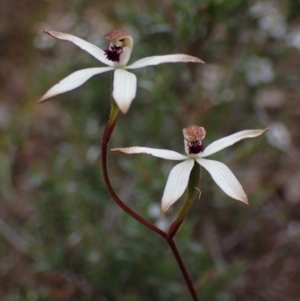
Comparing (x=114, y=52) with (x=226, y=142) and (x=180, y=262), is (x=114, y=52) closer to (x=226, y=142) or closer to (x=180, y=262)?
(x=226, y=142)

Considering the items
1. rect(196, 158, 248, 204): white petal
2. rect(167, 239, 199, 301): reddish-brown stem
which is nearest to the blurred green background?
rect(167, 239, 199, 301): reddish-brown stem

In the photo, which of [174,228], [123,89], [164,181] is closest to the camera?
[123,89]

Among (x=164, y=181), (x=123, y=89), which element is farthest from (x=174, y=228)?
(x=164, y=181)

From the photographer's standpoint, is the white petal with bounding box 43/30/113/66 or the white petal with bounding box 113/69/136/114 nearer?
the white petal with bounding box 113/69/136/114

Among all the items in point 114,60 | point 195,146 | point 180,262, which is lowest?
point 180,262

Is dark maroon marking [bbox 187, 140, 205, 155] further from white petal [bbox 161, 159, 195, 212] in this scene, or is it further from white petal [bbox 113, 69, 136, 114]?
white petal [bbox 113, 69, 136, 114]

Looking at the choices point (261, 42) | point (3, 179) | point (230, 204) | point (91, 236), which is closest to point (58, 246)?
point (91, 236)

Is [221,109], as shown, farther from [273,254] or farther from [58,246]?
[58,246]
